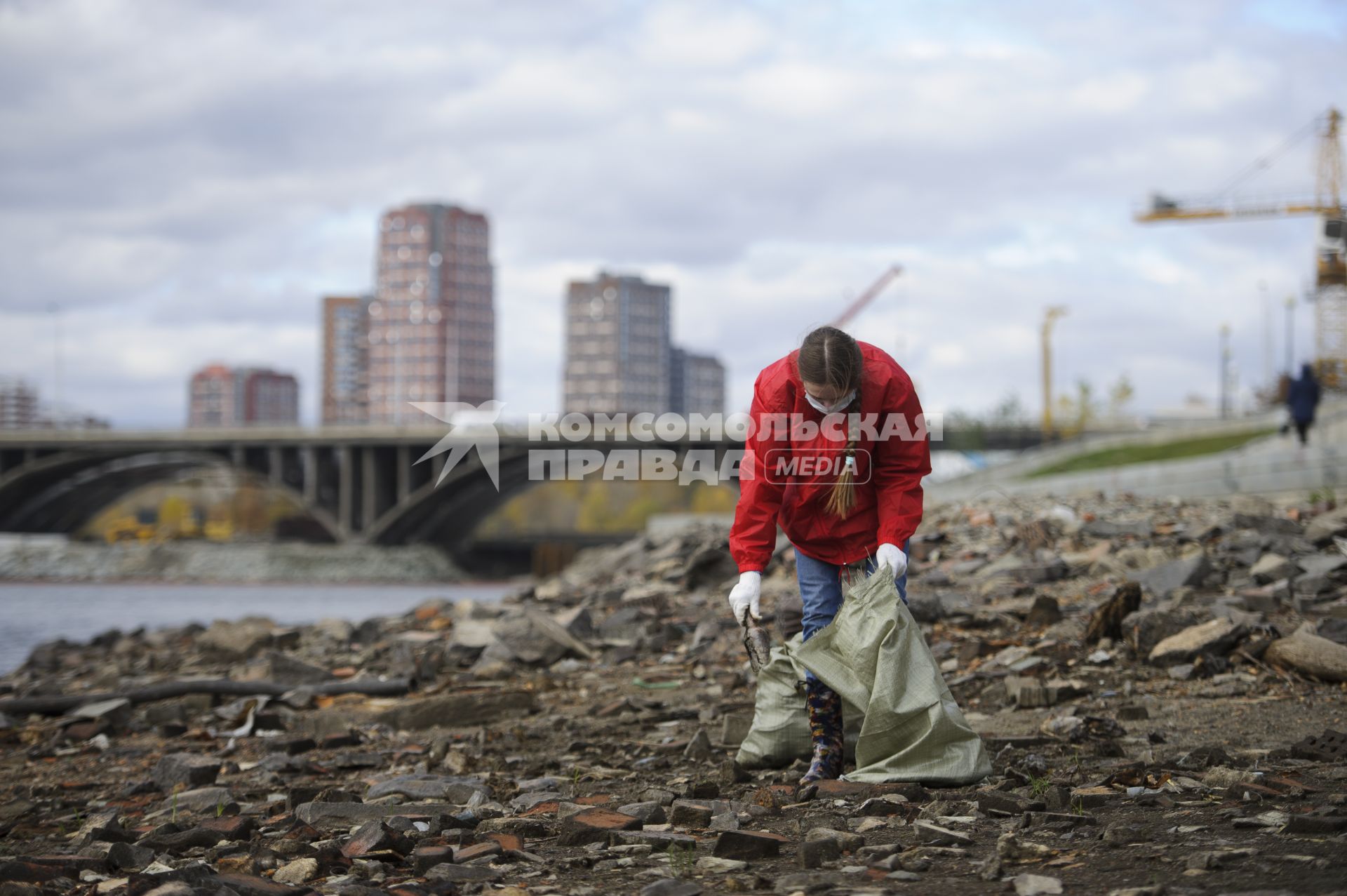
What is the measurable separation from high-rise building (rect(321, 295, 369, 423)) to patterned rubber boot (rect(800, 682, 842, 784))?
129 m

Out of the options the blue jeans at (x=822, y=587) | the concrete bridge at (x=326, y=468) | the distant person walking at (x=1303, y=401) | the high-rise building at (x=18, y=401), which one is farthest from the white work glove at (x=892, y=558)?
the high-rise building at (x=18, y=401)

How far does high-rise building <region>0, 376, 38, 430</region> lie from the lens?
84.7 meters

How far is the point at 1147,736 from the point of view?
16.3 ft

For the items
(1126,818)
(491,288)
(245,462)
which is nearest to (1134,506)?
(1126,818)

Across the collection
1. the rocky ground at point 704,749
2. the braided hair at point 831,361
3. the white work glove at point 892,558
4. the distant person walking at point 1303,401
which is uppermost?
the distant person walking at point 1303,401

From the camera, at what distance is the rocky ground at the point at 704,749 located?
10.8 feet

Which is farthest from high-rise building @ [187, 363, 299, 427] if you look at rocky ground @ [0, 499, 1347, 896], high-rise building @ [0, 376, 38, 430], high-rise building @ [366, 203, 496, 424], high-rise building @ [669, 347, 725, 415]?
rocky ground @ [0, 499, 1347, 896]

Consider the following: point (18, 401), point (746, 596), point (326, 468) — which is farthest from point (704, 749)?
point (18, 401)

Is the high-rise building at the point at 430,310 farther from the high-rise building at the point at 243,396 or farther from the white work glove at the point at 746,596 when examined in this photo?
the white work glove at the point at 746,596

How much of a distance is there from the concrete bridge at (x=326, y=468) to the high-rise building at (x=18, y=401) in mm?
25435

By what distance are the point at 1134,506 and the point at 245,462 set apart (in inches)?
1875

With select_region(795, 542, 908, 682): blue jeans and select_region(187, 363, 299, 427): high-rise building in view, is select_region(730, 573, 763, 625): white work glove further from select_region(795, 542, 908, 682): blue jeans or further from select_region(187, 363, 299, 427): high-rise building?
select_region(187, 363, 299, 427): high-rise building

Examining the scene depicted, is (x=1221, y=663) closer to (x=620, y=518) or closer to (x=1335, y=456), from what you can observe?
(x=1335, y=456)

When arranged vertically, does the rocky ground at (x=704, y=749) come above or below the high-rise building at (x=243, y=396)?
below
